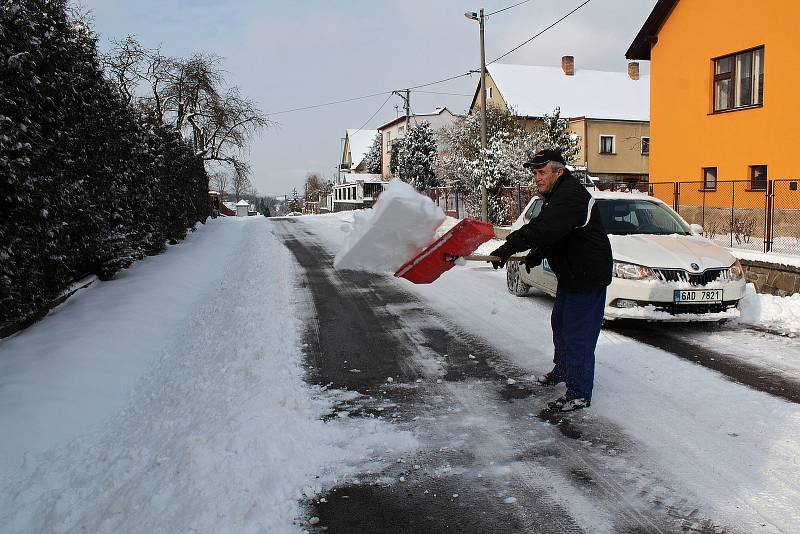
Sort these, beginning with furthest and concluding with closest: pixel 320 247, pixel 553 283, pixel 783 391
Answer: pixel 320 247 < pixel 553 283 < pixel 783 391

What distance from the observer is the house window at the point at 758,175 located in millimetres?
14898

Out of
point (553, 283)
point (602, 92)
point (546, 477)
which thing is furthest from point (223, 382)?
point (602, 92)

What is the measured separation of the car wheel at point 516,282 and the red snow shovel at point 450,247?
14.2ft

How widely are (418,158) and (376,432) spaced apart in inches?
1761

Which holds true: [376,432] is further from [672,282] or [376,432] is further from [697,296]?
[697,296]

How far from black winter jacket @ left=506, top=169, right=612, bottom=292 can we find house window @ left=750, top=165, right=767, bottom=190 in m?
12.8

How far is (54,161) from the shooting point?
6801 mm

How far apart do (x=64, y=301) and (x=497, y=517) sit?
25.4 feet

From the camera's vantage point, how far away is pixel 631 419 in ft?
13.9

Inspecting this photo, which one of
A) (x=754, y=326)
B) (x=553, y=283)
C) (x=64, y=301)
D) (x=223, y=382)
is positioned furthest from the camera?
(x=64, y=301)

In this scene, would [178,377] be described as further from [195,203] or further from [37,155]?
[195,203]

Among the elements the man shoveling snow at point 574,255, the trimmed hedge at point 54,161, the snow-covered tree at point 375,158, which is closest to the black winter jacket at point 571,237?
the man shoveling snow at point 574,255

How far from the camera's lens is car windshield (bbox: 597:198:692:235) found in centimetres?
779

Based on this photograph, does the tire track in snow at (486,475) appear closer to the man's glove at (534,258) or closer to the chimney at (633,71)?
the man's glove at (534,258)
